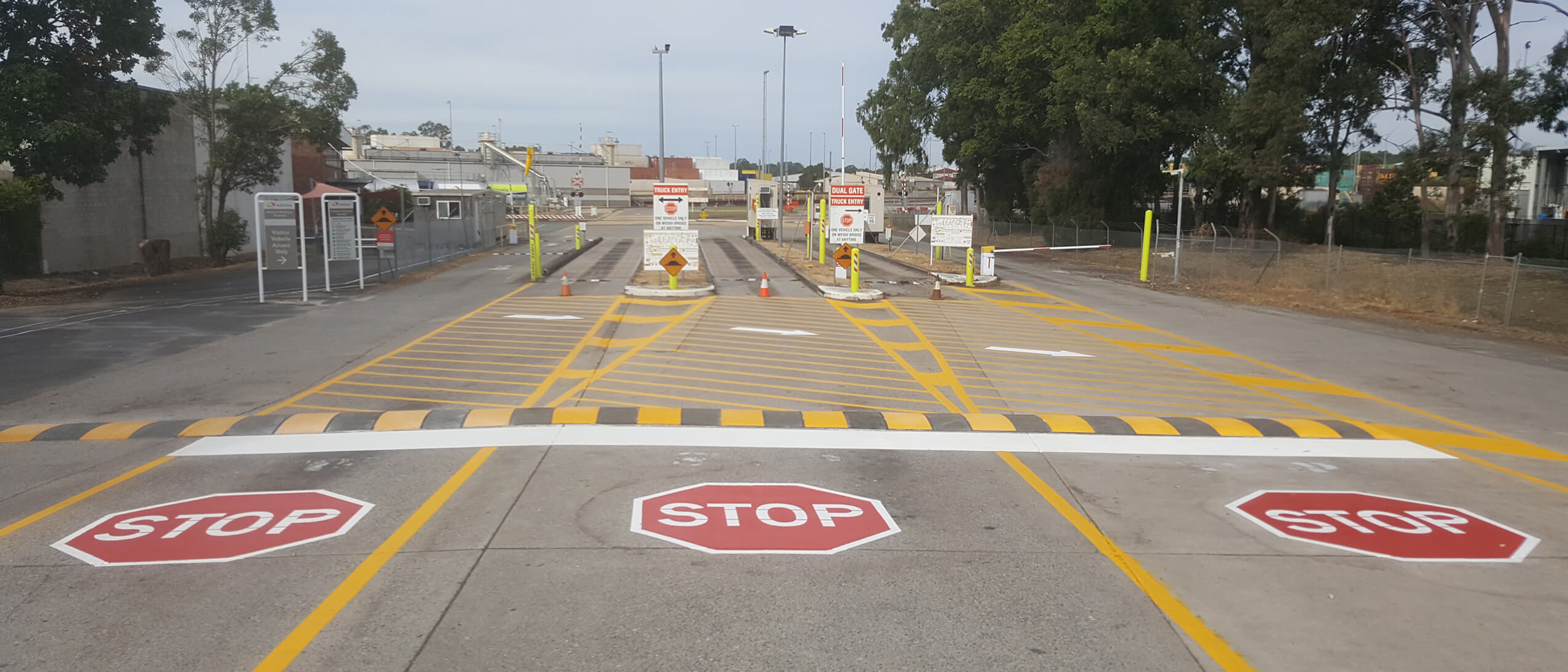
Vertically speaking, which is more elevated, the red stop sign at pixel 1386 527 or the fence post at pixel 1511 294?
the fence post at pixel 1511 294

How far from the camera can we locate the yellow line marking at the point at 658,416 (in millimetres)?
10492

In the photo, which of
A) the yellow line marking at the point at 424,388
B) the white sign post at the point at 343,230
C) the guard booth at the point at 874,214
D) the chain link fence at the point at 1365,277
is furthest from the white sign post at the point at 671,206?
the guard booth at the point at 874,214

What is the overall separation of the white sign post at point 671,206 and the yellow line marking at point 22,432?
1499 centimetres

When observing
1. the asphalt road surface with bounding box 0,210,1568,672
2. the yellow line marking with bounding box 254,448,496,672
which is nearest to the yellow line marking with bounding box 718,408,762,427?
the asphalt road surface with bounding box 0,210,1568,672

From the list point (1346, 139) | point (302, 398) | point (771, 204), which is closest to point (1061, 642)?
point (302, 398)

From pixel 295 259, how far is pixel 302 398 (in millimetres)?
12710

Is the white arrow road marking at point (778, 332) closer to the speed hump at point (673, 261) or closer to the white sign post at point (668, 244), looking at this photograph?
the speed hump at point (673, 261)

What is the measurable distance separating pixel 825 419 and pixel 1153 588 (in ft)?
16.7

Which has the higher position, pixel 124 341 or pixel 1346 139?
pixel 1346 139

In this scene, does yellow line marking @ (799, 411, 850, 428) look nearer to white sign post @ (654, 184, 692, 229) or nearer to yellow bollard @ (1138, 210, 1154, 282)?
white sign post @ (654, 184, 692, 229)

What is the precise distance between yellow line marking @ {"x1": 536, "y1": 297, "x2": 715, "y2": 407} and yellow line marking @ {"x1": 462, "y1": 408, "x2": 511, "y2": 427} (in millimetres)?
547

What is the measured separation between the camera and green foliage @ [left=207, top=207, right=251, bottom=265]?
33.7m

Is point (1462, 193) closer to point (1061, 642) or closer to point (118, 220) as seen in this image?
point (1061, 642)

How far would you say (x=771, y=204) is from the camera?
190ft
